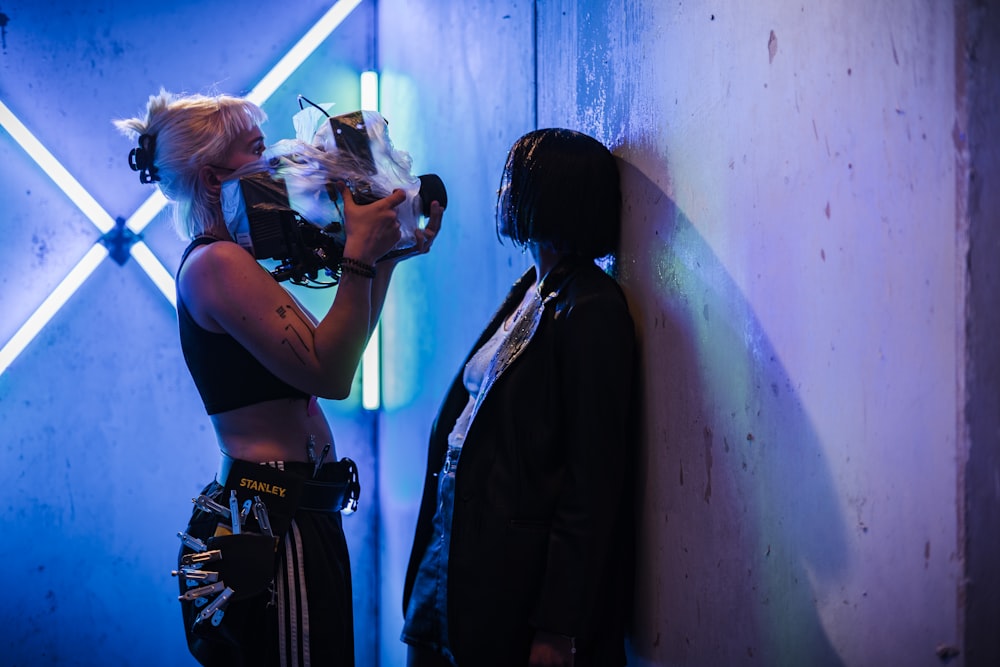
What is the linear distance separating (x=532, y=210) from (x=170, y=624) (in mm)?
1830

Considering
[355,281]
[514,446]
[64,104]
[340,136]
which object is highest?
[64,104]

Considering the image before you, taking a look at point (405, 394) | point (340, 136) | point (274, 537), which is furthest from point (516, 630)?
point (405, 394)

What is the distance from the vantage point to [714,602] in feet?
3.84

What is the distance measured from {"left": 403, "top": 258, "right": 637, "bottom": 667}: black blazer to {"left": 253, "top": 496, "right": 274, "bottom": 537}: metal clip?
0.32 meters

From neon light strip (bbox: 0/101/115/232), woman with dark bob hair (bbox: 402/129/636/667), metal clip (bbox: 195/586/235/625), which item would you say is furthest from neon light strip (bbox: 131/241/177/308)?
woman with dark bob hair (bbox: 402/129/636/667)

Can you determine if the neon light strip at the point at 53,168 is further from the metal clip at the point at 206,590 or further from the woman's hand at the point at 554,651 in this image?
the woman's hand at the point at 554,651

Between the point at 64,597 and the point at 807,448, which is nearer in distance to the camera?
the point at 807,448

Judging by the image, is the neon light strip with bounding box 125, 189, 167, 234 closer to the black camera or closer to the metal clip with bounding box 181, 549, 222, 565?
the black camera

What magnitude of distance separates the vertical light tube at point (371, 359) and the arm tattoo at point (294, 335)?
1.09 metres

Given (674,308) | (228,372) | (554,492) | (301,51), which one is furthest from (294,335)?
(301,51)

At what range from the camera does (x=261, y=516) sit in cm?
142

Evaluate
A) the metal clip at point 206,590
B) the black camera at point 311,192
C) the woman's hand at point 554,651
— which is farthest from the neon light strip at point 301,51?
the woman's hand at point 554,651

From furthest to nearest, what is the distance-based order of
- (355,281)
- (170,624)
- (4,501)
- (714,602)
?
1. (170,624)
2. (4,501)
3. (355,281)
4. (714,602)

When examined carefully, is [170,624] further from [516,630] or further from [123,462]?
[516,630]
